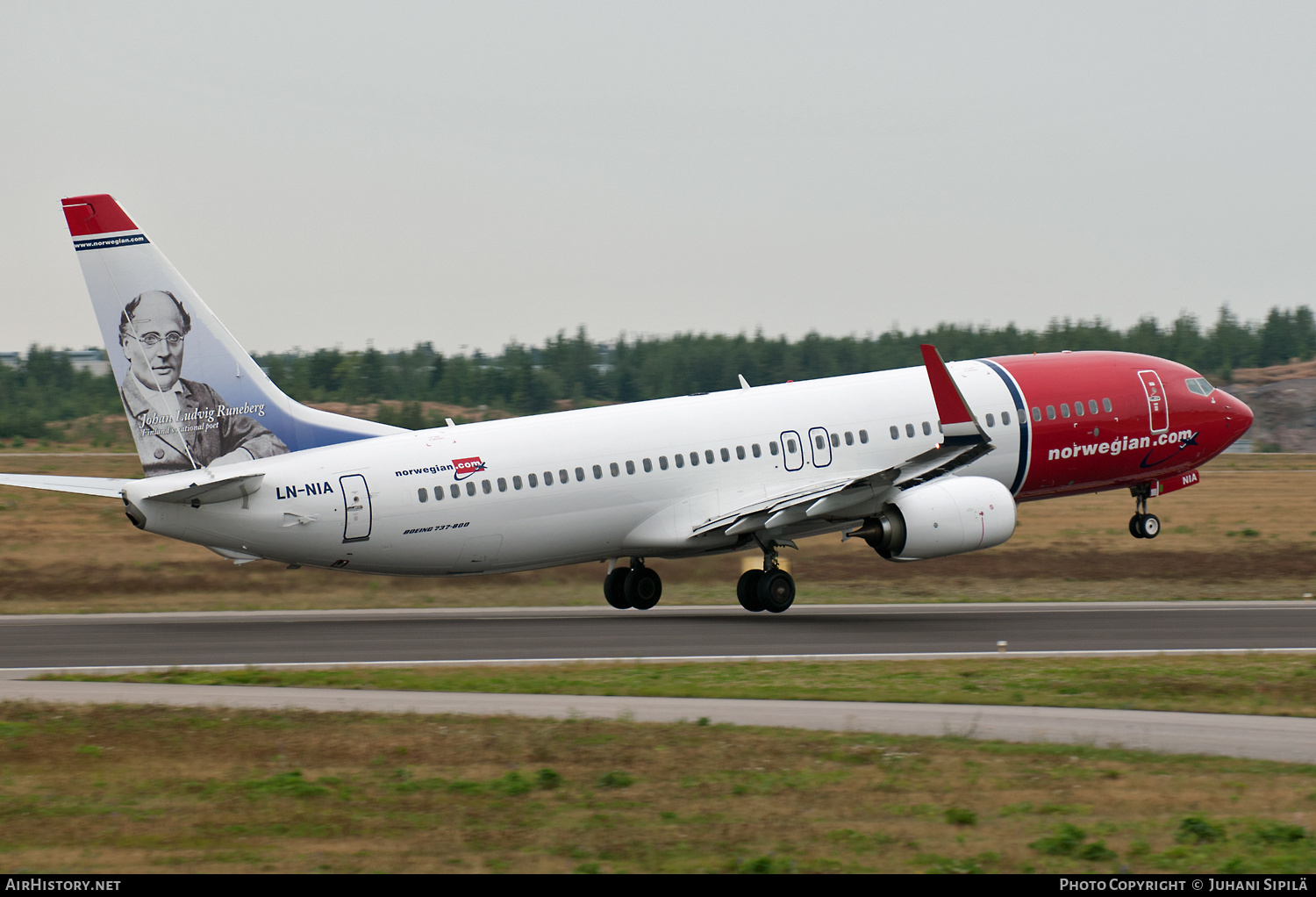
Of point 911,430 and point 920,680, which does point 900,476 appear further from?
point 920,680

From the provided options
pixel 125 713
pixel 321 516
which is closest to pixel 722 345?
pixel 321 516

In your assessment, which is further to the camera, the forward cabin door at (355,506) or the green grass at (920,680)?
the forward cabin door at (355,506)

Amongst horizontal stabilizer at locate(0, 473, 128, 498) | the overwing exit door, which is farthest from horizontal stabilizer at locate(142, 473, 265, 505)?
the overwing exit door

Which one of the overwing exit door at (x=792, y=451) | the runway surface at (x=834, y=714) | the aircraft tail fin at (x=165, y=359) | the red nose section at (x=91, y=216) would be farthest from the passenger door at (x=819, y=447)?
the red nose section at (x=91, y=216)

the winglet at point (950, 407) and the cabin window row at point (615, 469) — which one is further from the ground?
the winglet at point (950, 407)

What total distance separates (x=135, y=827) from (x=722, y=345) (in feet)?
369

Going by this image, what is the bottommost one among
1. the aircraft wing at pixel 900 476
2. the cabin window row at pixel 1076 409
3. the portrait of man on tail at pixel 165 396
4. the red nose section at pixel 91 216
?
the aircraft wing at pixel 900 476

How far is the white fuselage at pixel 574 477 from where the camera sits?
2831cm

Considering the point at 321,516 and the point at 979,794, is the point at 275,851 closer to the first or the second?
the point at 979,794

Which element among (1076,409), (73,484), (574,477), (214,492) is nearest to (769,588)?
(574,477)

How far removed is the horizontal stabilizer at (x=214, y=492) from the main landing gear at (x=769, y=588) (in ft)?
35.7

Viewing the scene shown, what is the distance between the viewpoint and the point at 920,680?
21469 millimetres

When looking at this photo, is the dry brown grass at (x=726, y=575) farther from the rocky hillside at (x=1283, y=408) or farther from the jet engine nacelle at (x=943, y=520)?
the rocky hillside at (x=1283, y=408)

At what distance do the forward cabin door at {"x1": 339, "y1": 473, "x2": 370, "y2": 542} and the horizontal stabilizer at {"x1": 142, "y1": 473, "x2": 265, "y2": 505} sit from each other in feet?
5.46
